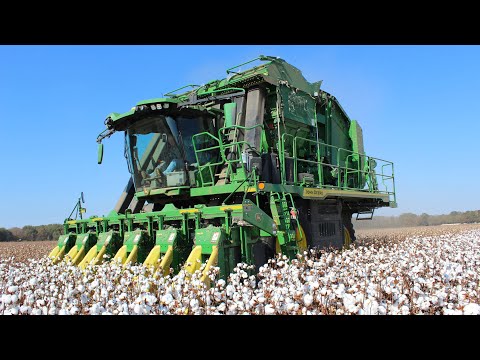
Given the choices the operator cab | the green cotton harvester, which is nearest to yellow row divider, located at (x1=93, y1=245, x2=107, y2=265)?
the green cotton harvester

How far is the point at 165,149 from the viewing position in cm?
834

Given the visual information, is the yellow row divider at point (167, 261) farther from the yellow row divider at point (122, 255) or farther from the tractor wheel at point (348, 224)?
the tractor wheel at point (348, 224)

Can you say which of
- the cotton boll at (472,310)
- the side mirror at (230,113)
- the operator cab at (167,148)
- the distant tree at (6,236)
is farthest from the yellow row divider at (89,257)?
the distant tree at (6,236)

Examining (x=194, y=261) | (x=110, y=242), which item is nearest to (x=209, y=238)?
(x=194, y=261)

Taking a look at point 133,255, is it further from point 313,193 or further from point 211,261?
point 313,193

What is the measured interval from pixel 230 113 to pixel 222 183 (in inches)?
71.6

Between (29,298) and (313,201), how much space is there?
6.20m

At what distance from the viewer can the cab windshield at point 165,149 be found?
825 cm

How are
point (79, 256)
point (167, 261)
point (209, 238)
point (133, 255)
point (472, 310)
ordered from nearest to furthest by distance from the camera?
point (472, 310)
point (209, 238)
point (167, 261)
point (133, 255)
point (79, 256)

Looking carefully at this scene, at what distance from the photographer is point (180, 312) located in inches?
141

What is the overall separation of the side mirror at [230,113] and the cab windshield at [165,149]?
48 centimetres

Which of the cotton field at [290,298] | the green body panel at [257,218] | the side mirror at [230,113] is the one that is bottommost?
the cotton field at [290,298]
